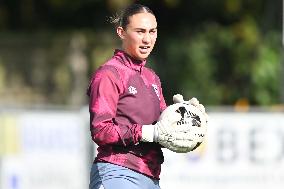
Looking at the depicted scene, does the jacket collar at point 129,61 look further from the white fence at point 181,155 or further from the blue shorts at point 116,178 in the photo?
the white fence at point 181,155

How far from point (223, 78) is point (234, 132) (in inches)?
369

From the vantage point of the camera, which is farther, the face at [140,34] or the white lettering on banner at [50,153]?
the white lettering on banner at [50,153]

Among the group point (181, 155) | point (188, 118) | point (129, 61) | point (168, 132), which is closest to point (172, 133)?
point (168, 132)

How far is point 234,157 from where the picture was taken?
12.3 metres

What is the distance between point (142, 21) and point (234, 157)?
636 centimetres

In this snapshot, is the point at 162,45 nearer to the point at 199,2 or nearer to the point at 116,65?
the point at 199,2

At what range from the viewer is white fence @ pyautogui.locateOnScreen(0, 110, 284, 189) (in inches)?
479

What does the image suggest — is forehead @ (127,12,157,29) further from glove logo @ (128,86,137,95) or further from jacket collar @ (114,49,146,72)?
glove logo @ (128,86,137,95)

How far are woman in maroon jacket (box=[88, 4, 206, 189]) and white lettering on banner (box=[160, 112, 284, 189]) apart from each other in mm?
6005

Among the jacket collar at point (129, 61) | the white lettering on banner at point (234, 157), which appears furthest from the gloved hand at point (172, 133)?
the white lettering on banner at point (234, 157)

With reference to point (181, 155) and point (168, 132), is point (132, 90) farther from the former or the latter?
point (181, 155)

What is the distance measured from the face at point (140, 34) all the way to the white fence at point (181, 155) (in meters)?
5.83

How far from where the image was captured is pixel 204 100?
20484 millimetres

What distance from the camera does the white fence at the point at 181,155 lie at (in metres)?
12.2
